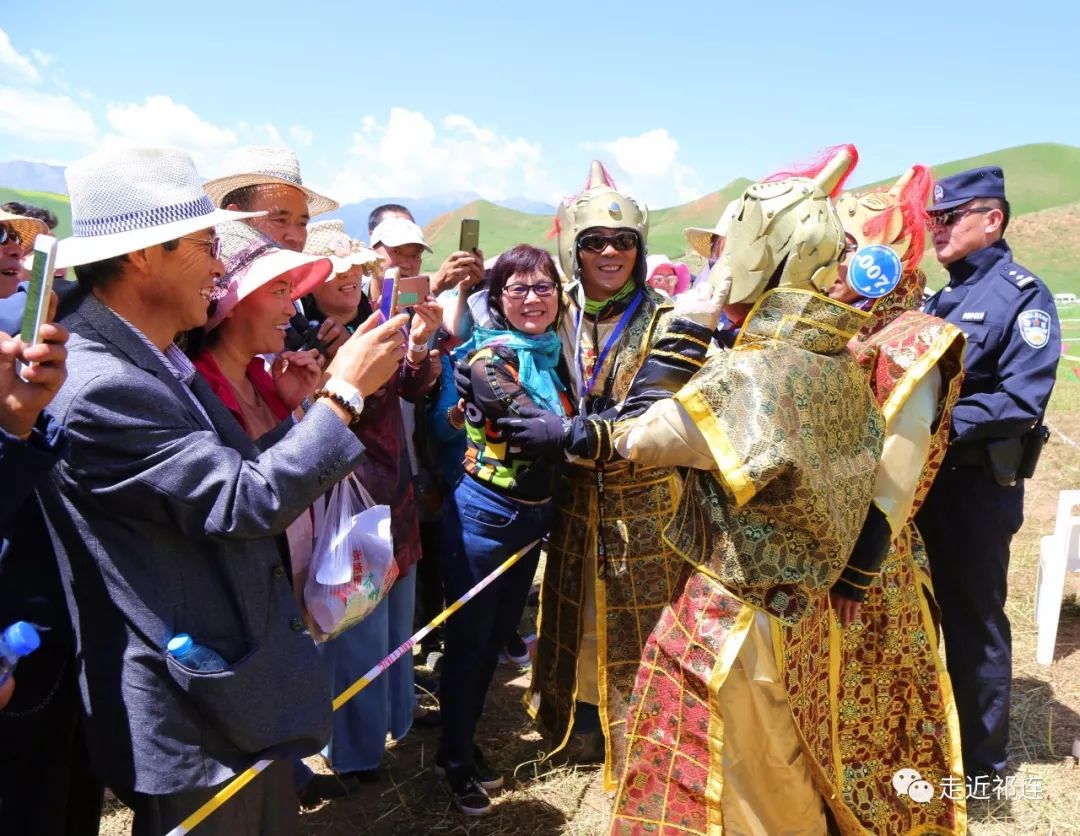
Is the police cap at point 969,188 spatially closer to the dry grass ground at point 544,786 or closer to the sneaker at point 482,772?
the dry grass ground at point 544,786

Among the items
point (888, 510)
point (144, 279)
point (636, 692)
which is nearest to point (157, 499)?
point (144, 279)

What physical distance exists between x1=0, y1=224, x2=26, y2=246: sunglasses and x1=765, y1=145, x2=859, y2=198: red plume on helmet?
2.98 meters

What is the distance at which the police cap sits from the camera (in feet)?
11.5

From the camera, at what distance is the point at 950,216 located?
3.59m

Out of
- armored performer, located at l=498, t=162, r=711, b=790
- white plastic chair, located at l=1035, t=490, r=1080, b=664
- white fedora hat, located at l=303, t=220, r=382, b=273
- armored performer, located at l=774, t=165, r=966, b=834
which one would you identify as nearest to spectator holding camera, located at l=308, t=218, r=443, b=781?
white fedora hat, located at l=303, t=220, r=382, b=273

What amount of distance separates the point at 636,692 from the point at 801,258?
131 cm

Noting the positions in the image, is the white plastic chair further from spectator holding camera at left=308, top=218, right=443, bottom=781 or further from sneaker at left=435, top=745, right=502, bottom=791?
spectator holding camera at left=308, top=218, right=443, bottom=781

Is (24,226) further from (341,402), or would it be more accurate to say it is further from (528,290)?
(341,402)

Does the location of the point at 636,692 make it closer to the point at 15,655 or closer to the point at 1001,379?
the point at 15,655

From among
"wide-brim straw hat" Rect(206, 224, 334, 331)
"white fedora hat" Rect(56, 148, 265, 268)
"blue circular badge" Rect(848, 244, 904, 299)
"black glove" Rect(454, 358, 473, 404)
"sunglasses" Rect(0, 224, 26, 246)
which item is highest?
"sunglasses" Rect(0, 224, 26, 246)

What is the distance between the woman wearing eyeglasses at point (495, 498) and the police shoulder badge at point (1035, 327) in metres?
1.80

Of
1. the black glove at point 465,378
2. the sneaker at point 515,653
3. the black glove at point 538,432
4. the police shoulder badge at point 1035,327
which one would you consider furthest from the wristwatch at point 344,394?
the sneaker at point 515,653

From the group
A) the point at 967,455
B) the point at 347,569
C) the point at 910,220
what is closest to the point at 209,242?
the point at 347,569

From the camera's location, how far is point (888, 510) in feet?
8.29
